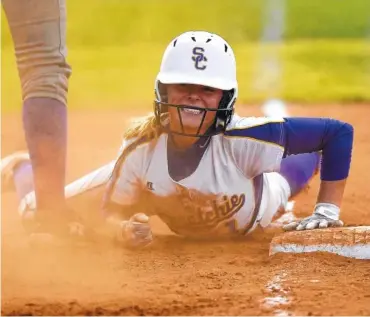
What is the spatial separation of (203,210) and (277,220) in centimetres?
67

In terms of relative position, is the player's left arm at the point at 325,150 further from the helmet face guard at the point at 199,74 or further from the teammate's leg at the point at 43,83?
the teammate's leg at the point at 43,83

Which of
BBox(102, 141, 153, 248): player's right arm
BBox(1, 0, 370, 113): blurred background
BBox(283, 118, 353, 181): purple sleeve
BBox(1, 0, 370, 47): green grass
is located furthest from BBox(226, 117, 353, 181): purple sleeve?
BBox(1, 0, 370, 47): green grass

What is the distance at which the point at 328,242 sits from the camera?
3732 millimetres

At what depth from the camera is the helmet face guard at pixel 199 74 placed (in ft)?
12.5

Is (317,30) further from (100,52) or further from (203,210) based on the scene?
(203,210)

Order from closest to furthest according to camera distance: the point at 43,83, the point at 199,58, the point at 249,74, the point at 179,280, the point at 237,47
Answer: the point at 179,280 → the point at 43,83 → the point at 199,58 → the point at 249,74 → the point at 237,47

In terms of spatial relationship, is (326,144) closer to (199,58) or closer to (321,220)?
(321,220)

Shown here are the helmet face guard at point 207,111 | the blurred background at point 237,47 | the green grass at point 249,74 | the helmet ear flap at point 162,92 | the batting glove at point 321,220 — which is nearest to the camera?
the helmet face guard at point 207,111

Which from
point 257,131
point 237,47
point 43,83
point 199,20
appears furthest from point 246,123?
point 199,20

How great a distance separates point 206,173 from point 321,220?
538 mm

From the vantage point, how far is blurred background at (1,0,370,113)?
8.77m

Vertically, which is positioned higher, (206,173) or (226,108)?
(226,108)

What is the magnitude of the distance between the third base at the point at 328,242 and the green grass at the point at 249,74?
440cm

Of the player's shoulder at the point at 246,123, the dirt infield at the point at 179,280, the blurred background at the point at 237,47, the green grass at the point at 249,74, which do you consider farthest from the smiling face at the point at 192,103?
the green grass at the point at 249,74
